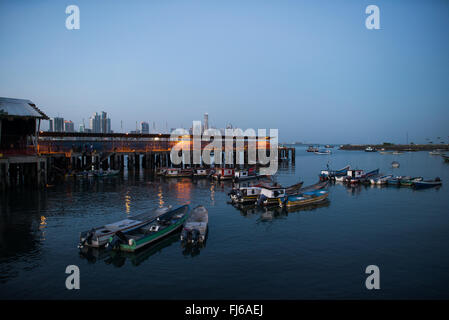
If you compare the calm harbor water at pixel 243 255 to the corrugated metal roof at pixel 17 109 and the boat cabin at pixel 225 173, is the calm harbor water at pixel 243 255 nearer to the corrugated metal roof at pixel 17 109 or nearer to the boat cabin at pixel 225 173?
the corrugated metal roof at pixel 17 109

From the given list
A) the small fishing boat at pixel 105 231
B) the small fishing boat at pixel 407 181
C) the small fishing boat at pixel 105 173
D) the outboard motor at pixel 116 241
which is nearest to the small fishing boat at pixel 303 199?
the small fishing boat at pixel 105 231

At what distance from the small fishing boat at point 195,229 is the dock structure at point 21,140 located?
31624 mm

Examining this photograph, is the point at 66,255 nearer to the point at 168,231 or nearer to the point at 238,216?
the point at 168,231

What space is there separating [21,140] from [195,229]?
A: 4151 centimetres

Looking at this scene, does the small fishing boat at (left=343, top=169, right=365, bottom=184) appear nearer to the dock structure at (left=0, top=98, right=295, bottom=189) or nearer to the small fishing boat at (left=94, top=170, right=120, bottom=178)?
the dock structure at (left=0, top=98, right=295, bottom=189)

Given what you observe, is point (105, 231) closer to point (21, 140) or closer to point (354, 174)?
point (21, 140)

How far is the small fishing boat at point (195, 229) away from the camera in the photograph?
24.7 meters

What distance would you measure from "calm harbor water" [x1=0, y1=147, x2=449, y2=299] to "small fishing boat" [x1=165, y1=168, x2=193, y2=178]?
27.8 metres

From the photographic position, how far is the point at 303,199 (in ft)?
135

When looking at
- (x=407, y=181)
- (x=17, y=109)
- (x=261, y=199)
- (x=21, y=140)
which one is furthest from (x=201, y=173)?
(x=407, y=181)

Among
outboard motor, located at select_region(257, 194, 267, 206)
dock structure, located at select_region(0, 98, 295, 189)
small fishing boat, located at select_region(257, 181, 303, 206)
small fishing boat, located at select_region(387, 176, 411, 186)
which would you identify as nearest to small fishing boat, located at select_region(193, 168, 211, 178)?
dock structure, located at select_region(0, 98, 295, 189)

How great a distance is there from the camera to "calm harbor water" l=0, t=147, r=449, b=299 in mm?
17688

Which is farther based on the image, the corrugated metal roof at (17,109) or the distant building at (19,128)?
the distant building at (19,128)
